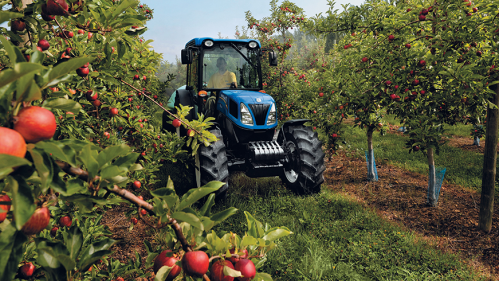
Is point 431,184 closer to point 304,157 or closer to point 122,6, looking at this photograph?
point 304,157

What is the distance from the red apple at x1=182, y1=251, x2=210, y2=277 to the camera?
68 cm

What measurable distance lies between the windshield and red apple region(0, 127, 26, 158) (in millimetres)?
4282

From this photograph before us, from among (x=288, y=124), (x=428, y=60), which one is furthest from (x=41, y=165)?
(x=288, y=124)

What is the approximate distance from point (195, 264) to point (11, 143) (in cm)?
49

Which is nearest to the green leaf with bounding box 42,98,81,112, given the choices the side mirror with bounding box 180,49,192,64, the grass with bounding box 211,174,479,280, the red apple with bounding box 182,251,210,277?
the red apple with bounding box 182,251,210,277

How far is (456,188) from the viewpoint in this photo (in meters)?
4.79

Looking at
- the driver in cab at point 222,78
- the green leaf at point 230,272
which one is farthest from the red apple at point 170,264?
the driver in cab at point 222,78

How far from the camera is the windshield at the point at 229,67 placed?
4527 mm

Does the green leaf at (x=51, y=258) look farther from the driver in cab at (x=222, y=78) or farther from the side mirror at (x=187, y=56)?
the driver in cab at (x=222, y=78)

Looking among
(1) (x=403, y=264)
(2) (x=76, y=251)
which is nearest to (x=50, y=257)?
(2) (x=76, y=251)

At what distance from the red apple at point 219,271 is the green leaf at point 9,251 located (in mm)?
450

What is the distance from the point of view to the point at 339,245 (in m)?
3.06

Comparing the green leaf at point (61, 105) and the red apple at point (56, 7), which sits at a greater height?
the red apple at point (56, 7)

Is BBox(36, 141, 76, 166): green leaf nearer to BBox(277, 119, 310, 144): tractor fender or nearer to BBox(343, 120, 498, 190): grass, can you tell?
BBox(277, 119, 310, 144): tractor fender
